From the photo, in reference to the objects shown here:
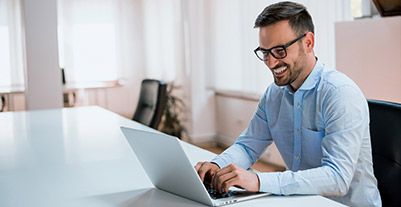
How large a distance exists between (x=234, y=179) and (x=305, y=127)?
0.42 m

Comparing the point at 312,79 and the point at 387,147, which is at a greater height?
the point at 312,79

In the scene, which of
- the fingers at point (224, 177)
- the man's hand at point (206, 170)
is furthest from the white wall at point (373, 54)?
the fingers at point (224, 177)

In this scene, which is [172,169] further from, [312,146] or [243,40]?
[243,40]

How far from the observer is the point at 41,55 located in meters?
4.49

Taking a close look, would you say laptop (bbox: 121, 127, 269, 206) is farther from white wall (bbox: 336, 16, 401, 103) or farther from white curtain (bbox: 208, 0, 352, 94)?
white curtain (bbox: 208, 0, 352, 94)

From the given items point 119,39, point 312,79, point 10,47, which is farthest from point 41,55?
point 312,79

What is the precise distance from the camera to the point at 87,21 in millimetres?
6434

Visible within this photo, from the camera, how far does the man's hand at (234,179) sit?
134 cm

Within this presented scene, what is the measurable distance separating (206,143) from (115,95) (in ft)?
4.87

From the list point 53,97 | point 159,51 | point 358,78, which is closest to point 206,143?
point 159,51

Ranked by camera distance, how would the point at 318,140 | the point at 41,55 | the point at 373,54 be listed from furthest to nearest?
the point at 41,55 → the point at 373,54 → the point at 318,140

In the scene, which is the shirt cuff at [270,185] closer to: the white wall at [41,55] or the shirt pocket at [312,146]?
the shirt pocket at [312,146]

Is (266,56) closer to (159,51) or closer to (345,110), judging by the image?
(345,110)

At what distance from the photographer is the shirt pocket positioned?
1618 mm
